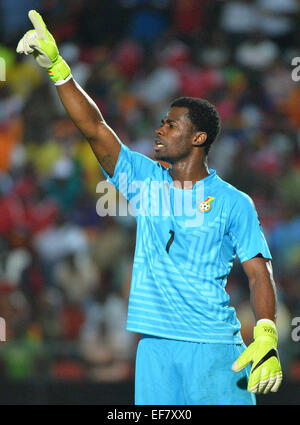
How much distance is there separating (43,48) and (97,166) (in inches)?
143

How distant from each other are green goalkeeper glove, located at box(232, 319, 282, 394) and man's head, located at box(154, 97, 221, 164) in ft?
3.16

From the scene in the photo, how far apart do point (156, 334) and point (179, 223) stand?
0.52 metres

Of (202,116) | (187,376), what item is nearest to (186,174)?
(202,116)

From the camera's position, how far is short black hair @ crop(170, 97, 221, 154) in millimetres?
3791

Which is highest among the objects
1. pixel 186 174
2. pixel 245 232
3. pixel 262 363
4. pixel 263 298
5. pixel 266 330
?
pixel 186 174

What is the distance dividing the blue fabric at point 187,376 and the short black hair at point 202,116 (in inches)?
40.2

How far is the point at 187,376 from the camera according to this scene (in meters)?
3.42

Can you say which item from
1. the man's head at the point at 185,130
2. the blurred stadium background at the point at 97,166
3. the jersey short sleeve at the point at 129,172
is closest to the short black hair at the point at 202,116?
the man's head at the point at 185,130

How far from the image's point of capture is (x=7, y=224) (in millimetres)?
6832

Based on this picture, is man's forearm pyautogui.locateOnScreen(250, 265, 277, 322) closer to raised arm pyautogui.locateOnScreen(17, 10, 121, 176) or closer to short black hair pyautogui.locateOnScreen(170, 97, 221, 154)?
short black hair pyautogui.locateOnScreen(170, 97, 221, 154)

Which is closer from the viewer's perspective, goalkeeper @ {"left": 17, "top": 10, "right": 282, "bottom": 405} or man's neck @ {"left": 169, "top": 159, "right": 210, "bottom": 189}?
goalkeeper @ {"left": 17, "top": 10, "right": 282, "bottom": 405}

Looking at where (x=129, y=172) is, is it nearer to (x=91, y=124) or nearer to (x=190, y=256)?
(x=91, y=124)

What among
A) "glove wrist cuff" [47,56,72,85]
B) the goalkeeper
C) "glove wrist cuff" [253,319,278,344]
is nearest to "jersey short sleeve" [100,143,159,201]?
the goalkeeper
